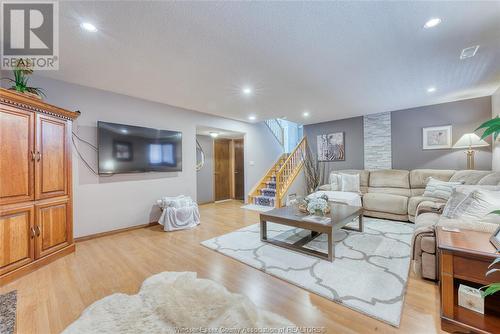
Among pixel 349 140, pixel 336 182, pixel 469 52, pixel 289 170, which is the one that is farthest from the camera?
pixel 289 170

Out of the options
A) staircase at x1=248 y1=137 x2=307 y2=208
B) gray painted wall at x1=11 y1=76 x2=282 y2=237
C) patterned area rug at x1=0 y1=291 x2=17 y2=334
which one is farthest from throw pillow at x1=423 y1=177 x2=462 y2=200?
patterned area rug at x1=0 y1=291 x2=17 y2=334

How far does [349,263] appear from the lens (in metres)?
2.37

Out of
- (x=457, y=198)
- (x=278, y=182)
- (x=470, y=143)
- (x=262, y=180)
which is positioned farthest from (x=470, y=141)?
(x=262, y=180)

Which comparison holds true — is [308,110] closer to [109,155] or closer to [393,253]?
[393,253]

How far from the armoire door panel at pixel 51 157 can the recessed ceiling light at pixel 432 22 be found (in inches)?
160

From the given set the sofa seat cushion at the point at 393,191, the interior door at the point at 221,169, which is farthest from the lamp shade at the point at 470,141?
the interior door at the point at 221,169

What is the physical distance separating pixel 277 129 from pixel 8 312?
697 centimetres

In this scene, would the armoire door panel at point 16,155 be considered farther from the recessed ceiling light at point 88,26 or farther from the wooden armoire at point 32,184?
the recessed ceiling light at point 88,26

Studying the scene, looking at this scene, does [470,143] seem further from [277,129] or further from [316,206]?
[277,129]

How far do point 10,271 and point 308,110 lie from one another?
16.8 feet

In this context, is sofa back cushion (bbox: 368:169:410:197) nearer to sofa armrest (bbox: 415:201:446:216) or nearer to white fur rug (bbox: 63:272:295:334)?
sofa armrest (bbox: 415:201:446:216)

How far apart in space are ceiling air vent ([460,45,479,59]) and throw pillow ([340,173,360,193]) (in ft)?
9.17

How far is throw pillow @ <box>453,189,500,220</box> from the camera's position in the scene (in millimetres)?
1978

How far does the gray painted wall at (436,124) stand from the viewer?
410cm
